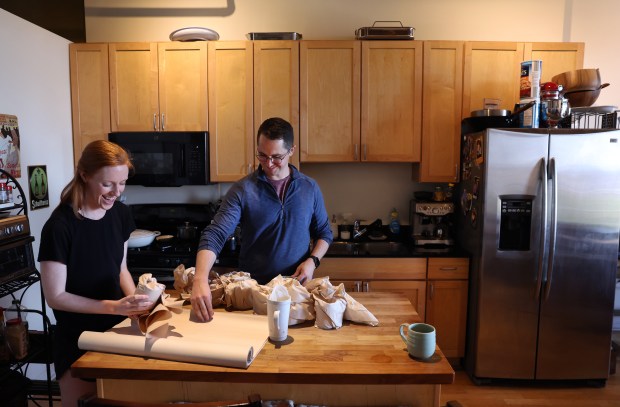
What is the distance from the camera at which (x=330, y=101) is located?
3.16 metres

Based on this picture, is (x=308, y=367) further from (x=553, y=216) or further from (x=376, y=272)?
(x=553, y=216)

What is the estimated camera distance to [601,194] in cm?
274

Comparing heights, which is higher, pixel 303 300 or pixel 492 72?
pixel 492 72

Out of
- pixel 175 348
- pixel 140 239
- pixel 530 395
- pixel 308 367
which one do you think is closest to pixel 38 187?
pixel 140 239

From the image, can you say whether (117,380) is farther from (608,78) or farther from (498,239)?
(608,78)

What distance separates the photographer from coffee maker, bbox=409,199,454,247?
3221 millimetres

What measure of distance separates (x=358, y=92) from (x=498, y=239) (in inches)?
53.2

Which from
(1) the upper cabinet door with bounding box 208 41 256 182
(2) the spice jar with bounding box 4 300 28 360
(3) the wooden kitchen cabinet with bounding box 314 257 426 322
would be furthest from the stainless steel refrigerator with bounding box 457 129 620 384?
(2) the spice jar with bounding box 4 300 28 360

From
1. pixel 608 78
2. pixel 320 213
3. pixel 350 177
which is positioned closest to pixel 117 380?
pixel 320 213

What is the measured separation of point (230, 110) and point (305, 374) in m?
2.35

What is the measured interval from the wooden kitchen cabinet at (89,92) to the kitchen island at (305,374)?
2.35 m

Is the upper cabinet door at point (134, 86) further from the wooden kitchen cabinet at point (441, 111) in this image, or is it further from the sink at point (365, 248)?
the wooden kitchen cabinet at point (441, 111)

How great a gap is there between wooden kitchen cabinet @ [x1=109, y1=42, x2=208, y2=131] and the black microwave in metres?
0.08

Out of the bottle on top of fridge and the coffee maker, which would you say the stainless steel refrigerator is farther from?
the bottle on top of fridge
